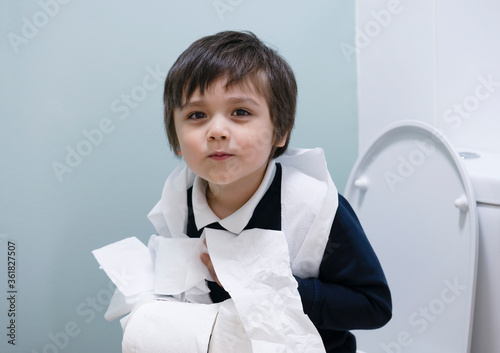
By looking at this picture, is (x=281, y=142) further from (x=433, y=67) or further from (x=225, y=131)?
(x=433, y=67)

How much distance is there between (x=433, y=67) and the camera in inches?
42.6

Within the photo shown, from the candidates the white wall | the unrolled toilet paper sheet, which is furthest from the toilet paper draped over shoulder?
the white wall

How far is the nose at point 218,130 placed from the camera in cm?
70

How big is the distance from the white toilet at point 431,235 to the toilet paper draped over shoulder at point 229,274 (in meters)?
0.23

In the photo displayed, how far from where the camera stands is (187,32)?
1042 millimetres

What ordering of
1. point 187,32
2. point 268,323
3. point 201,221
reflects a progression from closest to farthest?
point 268,323 → point 201,221 → point 187,32

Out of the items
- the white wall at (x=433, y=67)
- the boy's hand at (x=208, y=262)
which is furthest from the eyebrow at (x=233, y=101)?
the white wall at (x=433, y=67)

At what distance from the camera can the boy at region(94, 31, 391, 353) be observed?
72 centimetres

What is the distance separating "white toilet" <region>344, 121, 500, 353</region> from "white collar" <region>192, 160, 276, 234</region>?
0.93ft

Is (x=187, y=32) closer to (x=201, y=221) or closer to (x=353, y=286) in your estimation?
(x=201, y=221)

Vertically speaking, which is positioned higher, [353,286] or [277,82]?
[277,82]

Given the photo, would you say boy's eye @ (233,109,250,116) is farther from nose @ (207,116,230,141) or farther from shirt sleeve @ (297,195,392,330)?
shirt sleeve @ (297,195,392,330)

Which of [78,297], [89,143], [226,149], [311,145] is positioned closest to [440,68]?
[311,145]

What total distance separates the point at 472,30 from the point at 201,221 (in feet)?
2.00
